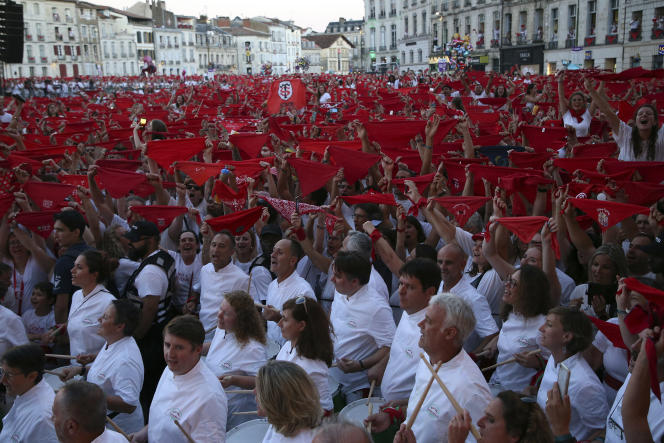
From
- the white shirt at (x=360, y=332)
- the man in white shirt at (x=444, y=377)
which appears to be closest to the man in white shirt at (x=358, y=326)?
the white shirt at (x=360, y=332)

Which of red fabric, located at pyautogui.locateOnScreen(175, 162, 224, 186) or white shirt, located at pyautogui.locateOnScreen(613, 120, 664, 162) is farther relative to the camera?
red fabric, located at pyautogui.locateOnScreen(175, 162, 224, 186)

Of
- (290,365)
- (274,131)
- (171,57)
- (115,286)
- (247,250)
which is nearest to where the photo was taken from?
(290,365)

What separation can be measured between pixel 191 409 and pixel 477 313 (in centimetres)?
228

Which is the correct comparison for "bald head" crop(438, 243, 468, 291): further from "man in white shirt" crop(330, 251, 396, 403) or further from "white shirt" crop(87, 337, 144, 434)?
"white shirt" crop(87, 337, 144, 434)

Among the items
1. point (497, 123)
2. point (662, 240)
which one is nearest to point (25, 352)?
point (662, 240)

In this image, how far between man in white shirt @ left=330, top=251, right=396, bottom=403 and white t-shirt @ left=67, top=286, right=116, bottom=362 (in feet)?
6.12

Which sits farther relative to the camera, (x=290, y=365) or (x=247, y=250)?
(x=247, y=250)

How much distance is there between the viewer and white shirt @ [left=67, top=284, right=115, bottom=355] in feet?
16.7

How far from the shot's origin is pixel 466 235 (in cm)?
598

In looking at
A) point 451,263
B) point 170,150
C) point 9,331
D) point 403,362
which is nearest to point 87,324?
point 9,331

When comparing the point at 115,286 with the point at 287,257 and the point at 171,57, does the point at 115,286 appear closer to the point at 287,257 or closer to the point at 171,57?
the point at 287,257

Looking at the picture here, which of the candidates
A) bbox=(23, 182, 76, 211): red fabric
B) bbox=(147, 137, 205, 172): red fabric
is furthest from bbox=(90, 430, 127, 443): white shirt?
bbox=(147, 137, 205, 172): red fabric

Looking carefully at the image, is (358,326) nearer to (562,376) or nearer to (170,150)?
(562,376)

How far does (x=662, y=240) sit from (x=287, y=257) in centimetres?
315
